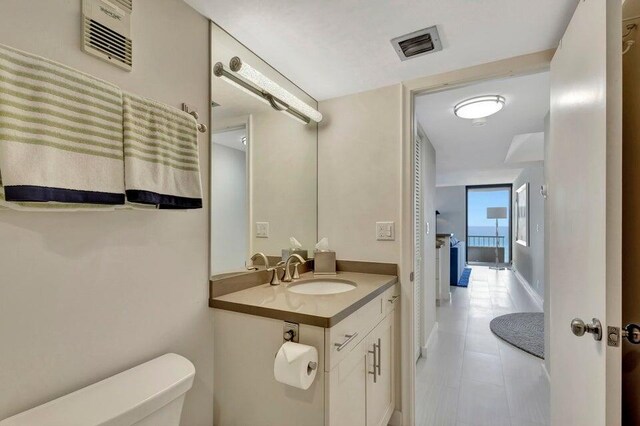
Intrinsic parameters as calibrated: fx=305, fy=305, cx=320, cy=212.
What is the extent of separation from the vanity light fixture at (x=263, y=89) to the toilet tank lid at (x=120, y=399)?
1.23 metres

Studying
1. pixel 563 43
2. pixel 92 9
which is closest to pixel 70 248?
pixel 92 9

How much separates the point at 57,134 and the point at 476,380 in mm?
2891

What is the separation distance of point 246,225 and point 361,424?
1118mm

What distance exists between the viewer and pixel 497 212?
8.38 metres

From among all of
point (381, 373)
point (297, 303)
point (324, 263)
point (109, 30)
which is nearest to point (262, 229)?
point (324, 263)

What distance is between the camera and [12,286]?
0.79 metres

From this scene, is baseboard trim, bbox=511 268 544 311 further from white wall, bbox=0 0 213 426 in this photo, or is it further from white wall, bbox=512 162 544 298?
white wall, bbox=0 0 213 426

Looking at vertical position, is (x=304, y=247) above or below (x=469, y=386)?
above

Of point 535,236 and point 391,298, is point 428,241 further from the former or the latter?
point 535,236

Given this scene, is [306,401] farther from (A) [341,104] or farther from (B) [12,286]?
(A) [341,104]

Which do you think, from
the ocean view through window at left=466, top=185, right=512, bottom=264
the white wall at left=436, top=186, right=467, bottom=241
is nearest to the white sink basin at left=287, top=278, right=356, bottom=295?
the white wall at left=436, top=186, right=467, bottom=241

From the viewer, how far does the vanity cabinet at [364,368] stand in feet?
3.78

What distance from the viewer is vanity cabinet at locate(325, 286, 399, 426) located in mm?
1151

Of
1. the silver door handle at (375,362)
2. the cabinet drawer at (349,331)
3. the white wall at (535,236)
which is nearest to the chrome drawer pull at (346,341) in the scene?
the cabinet drawer at (349,331)
